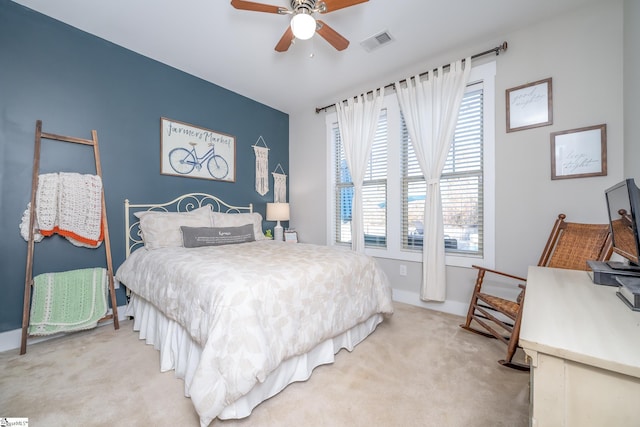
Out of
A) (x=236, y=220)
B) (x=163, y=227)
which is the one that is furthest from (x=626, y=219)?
(x=163, y=227)

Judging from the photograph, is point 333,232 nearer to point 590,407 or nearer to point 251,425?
point 251,425

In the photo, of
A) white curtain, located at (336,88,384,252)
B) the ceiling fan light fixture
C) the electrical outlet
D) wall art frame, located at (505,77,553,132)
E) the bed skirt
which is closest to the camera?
the bed skirt

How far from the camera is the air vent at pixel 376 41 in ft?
8.00

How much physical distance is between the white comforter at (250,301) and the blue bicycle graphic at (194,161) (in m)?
1.14

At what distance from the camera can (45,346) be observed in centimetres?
208

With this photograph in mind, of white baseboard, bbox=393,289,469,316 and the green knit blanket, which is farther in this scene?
white baseboard, bbox=393,289,469,316

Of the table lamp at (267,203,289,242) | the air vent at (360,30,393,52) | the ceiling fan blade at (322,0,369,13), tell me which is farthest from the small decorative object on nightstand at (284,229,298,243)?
the ceiling fan blade at (322,0,369,13)

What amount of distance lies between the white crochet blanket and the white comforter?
0.49 metres

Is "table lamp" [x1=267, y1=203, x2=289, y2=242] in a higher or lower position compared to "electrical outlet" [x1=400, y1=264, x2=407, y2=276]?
higher

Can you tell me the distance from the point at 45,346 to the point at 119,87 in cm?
242

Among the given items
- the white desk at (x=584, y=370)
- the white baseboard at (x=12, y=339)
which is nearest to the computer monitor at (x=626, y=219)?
the white desk at (x=584, y=370)

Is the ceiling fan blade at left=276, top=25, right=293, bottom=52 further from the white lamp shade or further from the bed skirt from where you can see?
the bed skirt

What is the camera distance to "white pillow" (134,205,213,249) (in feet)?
8.26

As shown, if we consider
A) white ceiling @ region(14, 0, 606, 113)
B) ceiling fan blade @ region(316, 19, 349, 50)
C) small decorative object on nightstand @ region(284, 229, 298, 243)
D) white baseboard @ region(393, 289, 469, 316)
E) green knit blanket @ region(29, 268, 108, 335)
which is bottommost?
white baseboard @ region(393, 289, 469, 316)
